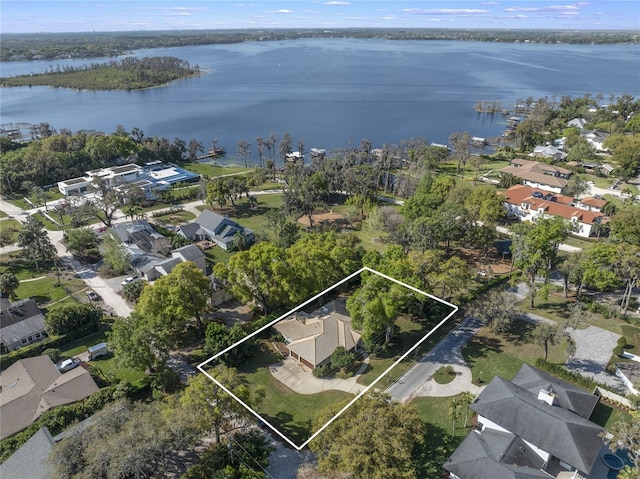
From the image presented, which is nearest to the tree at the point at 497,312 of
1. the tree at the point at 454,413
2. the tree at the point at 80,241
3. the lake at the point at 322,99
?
the tree at the point at 454,413

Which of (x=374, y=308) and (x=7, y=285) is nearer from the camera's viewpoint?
(x=374, y=308)

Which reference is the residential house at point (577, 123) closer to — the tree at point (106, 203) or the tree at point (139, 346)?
the tree at point (106, 203)

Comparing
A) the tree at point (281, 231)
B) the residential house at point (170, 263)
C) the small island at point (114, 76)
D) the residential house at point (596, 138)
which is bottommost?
the residential house at point (170, 263)

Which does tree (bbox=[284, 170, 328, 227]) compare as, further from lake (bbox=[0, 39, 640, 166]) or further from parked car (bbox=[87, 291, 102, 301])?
lake (bbox=[0, 39, 640, 166])

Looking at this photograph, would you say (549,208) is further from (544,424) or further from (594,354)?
(544,424)

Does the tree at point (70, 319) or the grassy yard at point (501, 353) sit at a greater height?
the tree at point (70, 319)

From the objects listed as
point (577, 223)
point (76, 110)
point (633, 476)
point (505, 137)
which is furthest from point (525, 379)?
point (76, 110)

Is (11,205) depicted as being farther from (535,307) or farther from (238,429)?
(535,307)

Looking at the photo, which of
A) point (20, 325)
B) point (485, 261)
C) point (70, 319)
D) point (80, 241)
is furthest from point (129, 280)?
point (485, 261)
